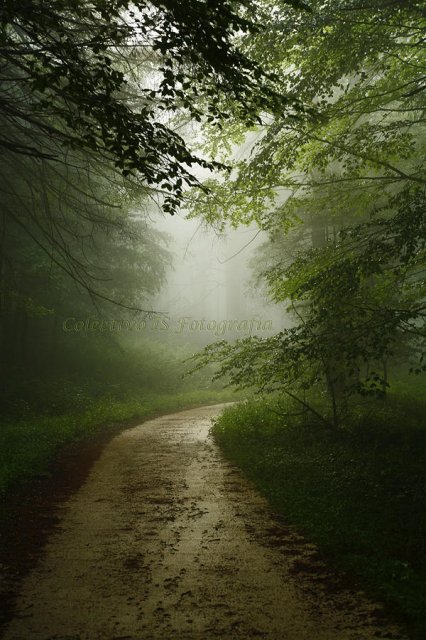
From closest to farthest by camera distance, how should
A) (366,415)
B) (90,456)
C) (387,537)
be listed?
(387,537)
(90,456)
(366,415)

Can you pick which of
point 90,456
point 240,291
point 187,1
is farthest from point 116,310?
point 240,291

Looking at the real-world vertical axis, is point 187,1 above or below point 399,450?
above

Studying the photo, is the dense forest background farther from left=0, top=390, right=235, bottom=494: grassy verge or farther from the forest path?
the forest path

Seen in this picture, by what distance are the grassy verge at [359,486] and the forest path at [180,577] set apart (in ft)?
1.06

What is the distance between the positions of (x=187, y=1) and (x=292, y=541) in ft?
19.7

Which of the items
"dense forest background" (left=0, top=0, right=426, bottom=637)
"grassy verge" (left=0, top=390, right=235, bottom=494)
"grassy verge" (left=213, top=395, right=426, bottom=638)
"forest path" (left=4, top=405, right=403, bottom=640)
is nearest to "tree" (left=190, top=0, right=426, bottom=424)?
"dense forest background" (left=0, top=0, right=426, bottom=637)

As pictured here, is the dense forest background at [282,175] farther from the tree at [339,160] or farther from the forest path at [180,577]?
the forest path at [180,577]

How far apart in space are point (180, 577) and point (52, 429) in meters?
8.67

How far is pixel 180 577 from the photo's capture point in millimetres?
4680

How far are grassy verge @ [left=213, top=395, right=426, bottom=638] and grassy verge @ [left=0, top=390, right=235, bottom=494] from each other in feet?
13.2

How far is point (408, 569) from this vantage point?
4.62 metres

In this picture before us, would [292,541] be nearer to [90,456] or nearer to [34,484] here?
[34,484]

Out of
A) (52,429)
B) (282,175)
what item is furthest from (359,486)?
(52,429)

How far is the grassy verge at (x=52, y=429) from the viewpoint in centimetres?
856
